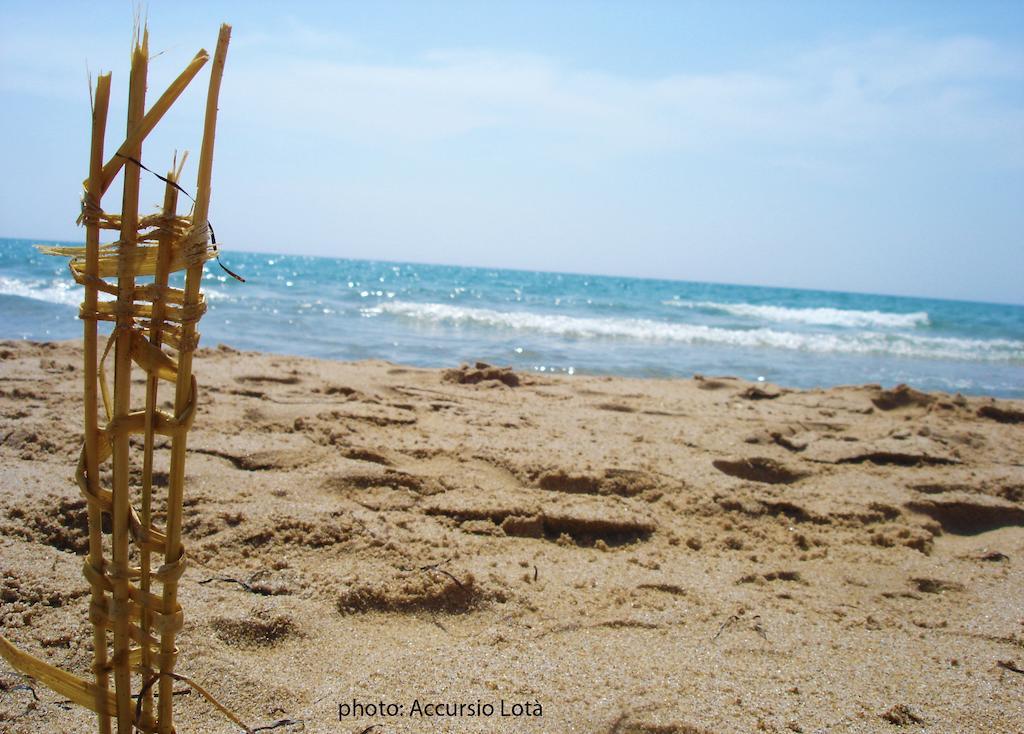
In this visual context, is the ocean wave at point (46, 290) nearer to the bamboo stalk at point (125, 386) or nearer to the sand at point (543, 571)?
the sand at point (543, 571)

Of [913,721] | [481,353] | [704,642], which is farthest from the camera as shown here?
[481,353]

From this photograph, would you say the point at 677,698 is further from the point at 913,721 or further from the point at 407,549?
the point at 407,549

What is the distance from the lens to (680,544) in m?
2.86

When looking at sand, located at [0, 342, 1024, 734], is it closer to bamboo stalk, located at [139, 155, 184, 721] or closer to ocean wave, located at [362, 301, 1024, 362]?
bamboo stalk, located at [139, 155, 184, 721]

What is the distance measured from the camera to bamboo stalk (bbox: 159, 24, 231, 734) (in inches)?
44.1

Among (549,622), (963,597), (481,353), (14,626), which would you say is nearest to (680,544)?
(549,622)

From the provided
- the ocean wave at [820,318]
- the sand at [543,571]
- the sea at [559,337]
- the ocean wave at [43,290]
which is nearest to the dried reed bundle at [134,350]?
the sand at [543,571]

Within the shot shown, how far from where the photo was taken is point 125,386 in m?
1.16

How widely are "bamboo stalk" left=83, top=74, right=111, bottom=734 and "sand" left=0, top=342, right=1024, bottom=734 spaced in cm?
50

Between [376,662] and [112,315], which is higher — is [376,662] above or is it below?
below

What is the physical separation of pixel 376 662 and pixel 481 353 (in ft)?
22.5

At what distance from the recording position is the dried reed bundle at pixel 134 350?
1.12 m

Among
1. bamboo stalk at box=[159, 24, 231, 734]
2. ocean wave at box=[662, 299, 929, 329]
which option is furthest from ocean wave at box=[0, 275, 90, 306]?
ocean wave at box=[662, 299, 929, 329]

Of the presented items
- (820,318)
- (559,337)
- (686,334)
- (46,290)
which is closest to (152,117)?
(559,337)
